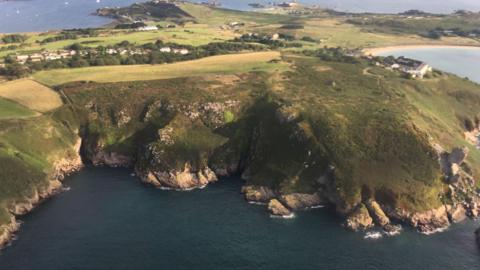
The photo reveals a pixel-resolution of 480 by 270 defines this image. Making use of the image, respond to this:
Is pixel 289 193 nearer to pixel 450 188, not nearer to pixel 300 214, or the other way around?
pixel 300 214

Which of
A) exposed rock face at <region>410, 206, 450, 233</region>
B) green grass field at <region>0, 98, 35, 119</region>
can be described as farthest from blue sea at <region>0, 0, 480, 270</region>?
green grass field at <region>0, 98, 35, 119</region>

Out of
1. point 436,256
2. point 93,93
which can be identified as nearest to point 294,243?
point 436,256

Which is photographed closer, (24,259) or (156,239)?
(24,259)

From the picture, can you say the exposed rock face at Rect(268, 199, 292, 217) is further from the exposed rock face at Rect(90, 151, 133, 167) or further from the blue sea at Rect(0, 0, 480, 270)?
the exposed rock face at Rect(90, 151, 133, 167)

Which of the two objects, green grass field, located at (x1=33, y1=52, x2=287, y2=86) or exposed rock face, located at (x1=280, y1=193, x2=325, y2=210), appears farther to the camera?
green grass field, located at (x1=33, y1=52, x2=287, y2=86)

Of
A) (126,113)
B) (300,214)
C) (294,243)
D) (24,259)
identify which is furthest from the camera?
(126,113)
